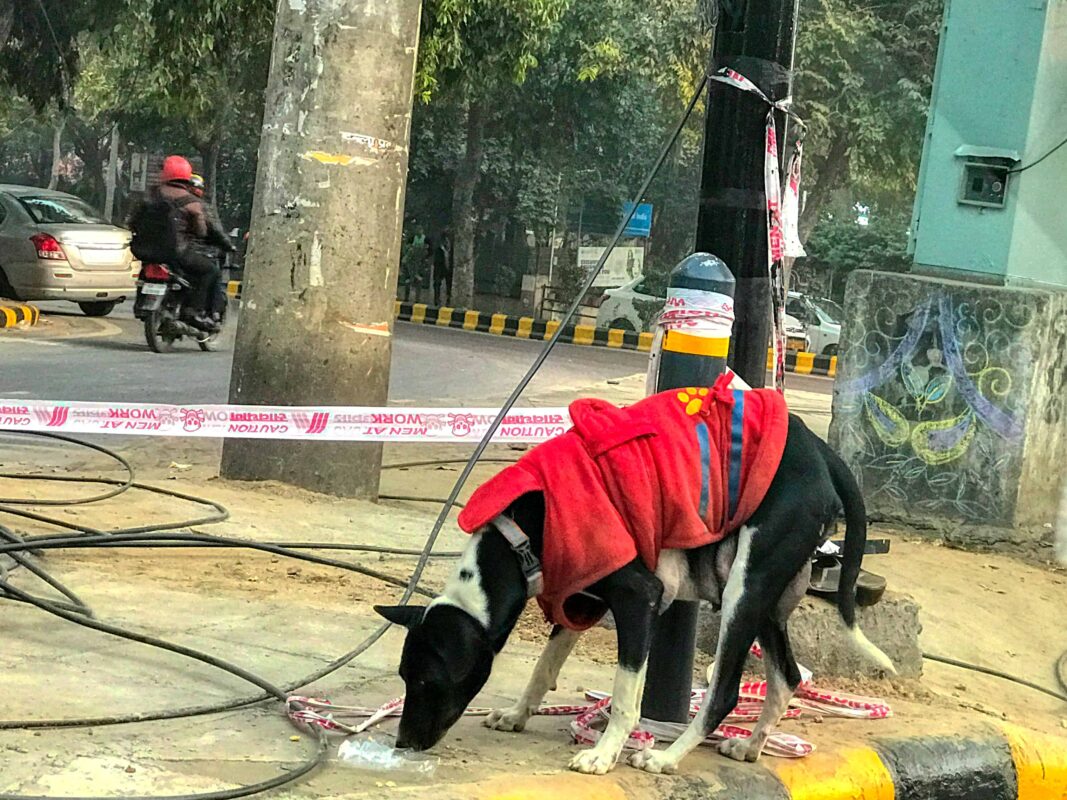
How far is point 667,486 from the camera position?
353cm

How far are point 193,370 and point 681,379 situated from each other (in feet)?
32.9

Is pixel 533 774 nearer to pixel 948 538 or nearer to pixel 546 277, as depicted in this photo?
pixel 948 538

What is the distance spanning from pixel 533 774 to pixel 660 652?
0.66 meters

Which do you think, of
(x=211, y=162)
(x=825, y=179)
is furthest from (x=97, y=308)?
(x=825, y=179)

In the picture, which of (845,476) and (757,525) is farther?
(845,476)

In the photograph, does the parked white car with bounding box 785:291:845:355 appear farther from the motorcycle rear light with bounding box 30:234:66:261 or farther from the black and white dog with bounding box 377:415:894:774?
the black and white dog with bounding box 377:415:894:774

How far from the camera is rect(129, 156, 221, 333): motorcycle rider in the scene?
13992mm

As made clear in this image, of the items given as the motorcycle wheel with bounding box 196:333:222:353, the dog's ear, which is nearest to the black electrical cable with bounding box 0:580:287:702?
the dog's ear

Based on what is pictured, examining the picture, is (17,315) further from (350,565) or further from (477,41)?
(350,565)

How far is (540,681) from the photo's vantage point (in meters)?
3.96

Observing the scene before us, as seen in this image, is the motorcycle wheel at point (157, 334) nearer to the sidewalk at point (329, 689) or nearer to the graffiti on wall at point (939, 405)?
the sidewalk at point (329, 689)

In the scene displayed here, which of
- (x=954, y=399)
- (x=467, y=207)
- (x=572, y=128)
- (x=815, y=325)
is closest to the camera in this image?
(x=954, y=399)

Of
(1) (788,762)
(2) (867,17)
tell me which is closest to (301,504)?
(1) (788,762)

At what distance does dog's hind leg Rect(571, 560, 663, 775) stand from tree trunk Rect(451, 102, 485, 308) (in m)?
24.3
